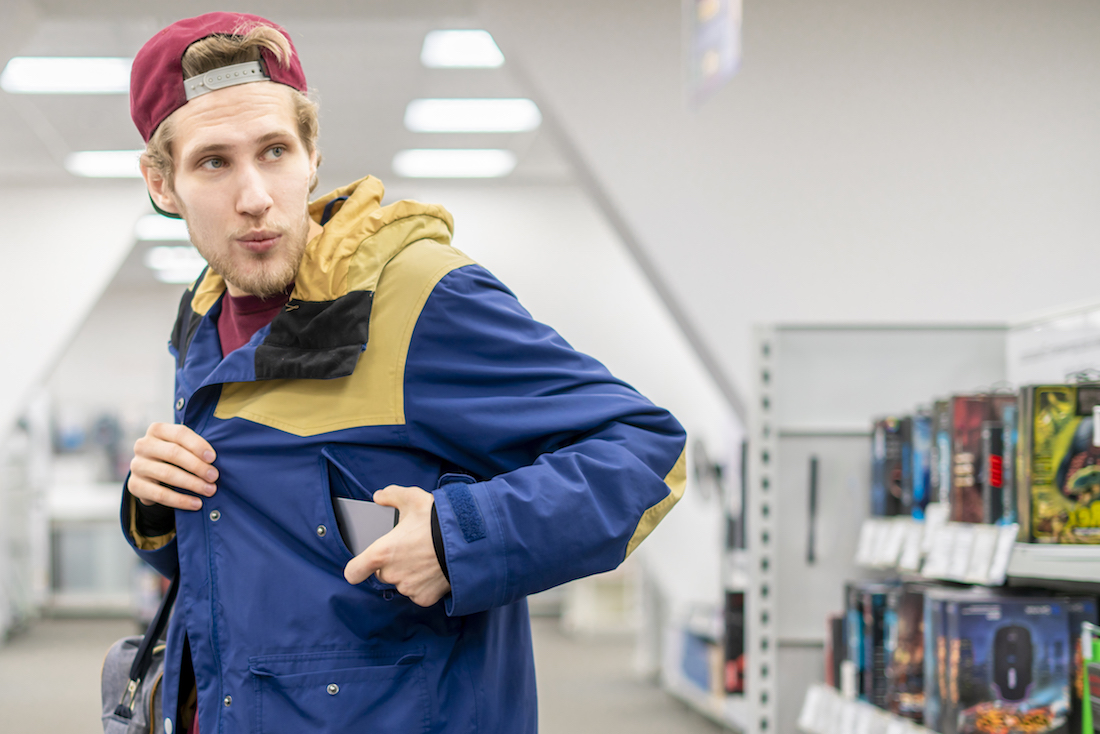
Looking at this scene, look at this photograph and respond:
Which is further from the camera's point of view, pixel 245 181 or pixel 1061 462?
pixel 1061 462

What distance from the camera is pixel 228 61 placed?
1.14 m

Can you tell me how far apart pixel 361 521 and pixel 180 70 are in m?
0.54

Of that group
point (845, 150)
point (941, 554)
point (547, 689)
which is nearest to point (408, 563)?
point (941, 554)

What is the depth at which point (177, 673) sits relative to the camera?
3.65ft

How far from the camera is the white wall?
3.96 m

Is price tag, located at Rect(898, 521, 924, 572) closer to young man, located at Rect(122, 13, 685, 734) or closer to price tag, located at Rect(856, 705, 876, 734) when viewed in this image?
price tag, located at Rect(856, 705, 876, 734)

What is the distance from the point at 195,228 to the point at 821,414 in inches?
85.6

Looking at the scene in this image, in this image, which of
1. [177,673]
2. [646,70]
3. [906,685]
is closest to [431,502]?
[177,673]

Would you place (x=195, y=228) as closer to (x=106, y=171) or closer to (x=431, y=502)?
(x=431, y=502)

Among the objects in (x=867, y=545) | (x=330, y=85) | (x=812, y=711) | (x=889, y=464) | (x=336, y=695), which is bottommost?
(x=812, y=711)

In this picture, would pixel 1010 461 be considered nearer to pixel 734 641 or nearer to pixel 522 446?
pixel 522 446

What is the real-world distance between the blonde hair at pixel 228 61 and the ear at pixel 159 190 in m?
0.01

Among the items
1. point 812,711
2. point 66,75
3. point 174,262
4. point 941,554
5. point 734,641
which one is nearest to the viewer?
point 941,554

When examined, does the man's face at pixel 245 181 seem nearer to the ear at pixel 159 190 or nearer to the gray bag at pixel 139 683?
the ear at pixel 159 190
